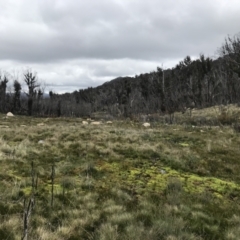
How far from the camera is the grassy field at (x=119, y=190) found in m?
4.95

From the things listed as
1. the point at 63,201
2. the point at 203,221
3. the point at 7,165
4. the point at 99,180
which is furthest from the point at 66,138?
the point at 203,221

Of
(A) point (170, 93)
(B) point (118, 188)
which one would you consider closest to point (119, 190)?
(B) point (118, 188)

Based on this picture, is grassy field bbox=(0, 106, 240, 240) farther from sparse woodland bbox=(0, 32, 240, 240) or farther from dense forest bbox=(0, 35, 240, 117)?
dense forest bbox=(0, 35, 240, 117)

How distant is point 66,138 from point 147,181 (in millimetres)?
5544

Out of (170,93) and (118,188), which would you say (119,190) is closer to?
(118,188)

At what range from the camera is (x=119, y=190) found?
676cm

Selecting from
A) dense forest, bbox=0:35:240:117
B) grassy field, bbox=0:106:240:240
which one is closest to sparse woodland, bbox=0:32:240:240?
grassy field, bbox=0:106:240:240

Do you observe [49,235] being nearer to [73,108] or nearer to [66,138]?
[66,138]

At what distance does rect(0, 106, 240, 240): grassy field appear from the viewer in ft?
16.3

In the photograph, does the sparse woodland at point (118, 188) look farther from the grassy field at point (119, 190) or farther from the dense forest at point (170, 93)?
the dense forest at point (170, 93)

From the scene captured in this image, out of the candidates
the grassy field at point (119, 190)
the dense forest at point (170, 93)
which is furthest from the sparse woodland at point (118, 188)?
the dense forest at point (170, 93)

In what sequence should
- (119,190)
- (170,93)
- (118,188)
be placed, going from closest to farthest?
(119,190)
(118,188)
(170,93)

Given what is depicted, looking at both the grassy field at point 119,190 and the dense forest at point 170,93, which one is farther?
the dense forest at point 170,93

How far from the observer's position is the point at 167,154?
10.2 m
